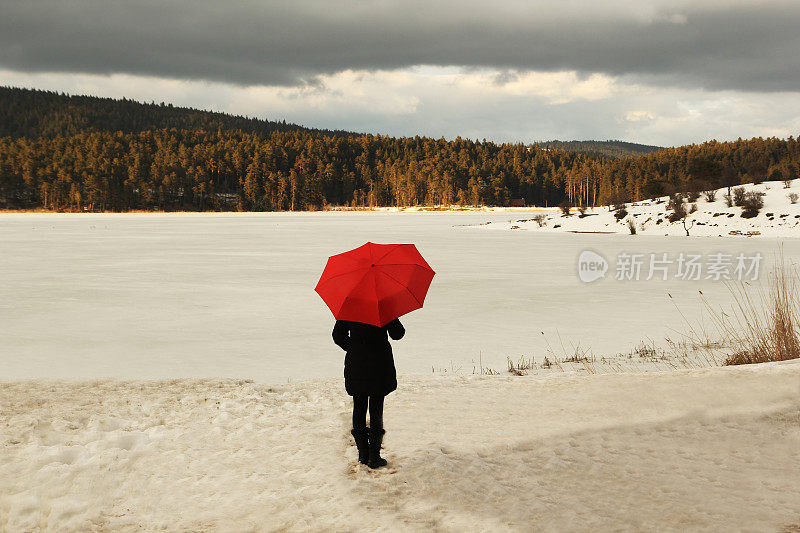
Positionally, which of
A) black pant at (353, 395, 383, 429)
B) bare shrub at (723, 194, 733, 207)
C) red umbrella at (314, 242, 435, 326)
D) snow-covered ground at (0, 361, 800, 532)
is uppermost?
bare shrub at (723, 194, 733, 207)

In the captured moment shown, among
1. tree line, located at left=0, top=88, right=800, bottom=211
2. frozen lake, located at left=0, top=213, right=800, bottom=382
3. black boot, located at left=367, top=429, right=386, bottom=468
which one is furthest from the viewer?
tree line, located at left=0, top=88, right=800, bottom=211

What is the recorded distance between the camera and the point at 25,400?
6.34 meters

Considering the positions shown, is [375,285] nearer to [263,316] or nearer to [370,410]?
[370,410]

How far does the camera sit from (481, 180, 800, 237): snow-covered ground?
3553 centimetres

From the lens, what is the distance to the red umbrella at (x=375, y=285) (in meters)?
3.95

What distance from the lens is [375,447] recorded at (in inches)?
176

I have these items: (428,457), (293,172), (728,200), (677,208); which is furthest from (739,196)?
(293,172)

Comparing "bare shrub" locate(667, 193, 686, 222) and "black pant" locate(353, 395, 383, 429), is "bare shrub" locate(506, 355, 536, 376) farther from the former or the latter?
"bare shrub" locate(667, 193, 686, 222)

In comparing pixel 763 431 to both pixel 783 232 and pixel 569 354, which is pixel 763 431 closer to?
pixel 569 354

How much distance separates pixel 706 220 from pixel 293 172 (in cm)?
10657

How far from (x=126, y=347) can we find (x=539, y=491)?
756cm

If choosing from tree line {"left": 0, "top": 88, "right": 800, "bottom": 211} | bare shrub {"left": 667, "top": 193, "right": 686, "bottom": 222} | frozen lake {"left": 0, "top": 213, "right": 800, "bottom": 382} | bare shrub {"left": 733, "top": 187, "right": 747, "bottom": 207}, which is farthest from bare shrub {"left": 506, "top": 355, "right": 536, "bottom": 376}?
tree line {"left": 0, "top": 88, "right": 800, "bottom": 211}

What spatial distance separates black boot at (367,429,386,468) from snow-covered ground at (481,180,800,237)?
1418 inches

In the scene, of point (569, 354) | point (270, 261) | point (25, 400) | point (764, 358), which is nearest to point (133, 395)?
point (25, 400)
